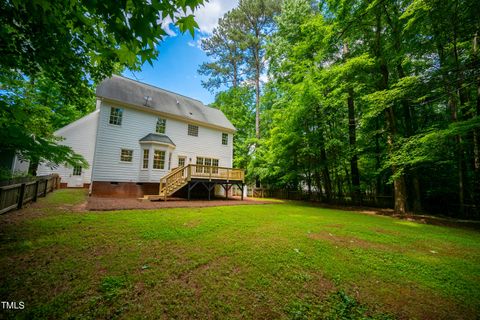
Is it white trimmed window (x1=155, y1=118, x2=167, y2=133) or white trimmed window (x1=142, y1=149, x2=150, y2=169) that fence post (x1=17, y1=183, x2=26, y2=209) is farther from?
white trimmed window (x1=155, y1=118, x2=167, y2=133)

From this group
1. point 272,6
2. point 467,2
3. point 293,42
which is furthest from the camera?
point 272,6

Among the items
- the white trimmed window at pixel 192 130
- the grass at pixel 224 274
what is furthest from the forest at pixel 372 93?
the white trimmed window at pixel 192 130

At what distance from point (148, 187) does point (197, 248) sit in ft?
34.2

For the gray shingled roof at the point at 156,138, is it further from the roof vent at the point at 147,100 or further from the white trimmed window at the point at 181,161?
the roof vent at the point at 147,100

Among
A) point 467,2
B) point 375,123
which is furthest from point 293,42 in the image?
point 467,2

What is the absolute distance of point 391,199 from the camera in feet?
44.4

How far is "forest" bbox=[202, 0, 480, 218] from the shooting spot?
8.07 m

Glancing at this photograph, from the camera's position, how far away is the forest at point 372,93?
26.5ft

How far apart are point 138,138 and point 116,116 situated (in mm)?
1879

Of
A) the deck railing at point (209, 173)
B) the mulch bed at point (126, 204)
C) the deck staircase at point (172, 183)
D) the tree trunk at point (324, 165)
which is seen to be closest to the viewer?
the mulch bed at point (126, 204)

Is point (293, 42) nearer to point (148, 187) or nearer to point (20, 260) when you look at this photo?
point (148, 187)

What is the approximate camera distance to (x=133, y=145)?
13.0 meters

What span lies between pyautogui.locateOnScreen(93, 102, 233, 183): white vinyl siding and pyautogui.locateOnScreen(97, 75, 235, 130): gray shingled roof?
0.69m

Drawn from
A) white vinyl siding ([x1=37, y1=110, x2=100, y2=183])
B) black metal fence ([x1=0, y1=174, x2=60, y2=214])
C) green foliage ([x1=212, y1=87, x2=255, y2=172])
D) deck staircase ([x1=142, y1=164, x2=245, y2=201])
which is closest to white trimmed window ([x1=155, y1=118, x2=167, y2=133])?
deck staircase ([x1=142, y1=164, x2=245, y2=201])
